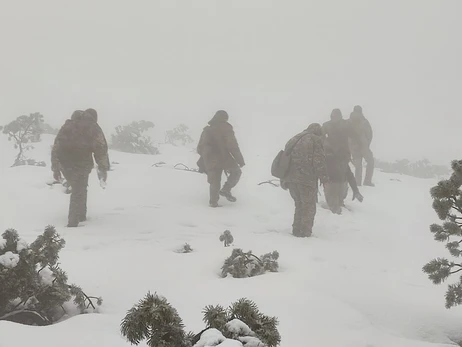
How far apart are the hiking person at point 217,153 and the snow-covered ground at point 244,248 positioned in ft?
2.02

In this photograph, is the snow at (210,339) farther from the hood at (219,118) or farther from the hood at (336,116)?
the hood at (336,116)

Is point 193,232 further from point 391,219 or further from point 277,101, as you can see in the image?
point 277,101

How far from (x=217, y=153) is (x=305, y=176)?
279 centimetres

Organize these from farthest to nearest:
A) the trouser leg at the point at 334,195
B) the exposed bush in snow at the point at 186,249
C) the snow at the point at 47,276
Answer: the trouser leg at the point at 334,195
the exposed bush in snow at the point at 186,249
the snow at the point at 47,276

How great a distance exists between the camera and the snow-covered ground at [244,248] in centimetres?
328

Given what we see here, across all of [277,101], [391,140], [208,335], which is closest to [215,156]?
[208,335]

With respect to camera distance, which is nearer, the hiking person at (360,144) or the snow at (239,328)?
the snow at (239,328)

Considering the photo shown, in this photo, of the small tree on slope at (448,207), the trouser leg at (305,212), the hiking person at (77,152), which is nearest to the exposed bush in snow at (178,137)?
the hiking person at (77,152)

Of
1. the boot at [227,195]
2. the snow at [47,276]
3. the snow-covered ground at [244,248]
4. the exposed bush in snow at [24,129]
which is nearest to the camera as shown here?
the snow-covered ground at [244,248]

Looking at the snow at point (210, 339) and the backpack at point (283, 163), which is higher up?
the backpack at point (283, 163)

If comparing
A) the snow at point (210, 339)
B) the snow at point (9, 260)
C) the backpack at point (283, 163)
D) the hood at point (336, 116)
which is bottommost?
the snow at point (9, 260)

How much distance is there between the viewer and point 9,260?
3.18 m

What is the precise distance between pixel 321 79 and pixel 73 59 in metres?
88.0

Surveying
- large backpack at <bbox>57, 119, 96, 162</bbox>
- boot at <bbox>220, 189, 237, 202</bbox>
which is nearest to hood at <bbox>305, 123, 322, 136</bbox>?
boot at <bbox>220, 189, 237, 202</bbox>
